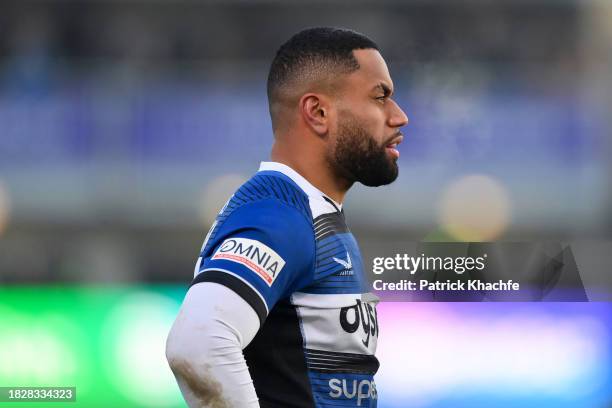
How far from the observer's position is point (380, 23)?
438 cm

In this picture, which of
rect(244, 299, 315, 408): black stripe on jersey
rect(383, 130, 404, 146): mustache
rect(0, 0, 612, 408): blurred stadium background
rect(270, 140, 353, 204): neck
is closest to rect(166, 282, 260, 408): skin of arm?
rect(244, 299, 315, 408): black stripe on jersey

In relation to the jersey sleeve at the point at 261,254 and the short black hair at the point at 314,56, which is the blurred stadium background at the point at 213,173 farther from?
the jersey sleeve at the point at 261,254

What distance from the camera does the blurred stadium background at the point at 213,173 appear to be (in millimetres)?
4363

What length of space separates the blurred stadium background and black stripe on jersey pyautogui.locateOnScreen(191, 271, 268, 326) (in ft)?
8.26

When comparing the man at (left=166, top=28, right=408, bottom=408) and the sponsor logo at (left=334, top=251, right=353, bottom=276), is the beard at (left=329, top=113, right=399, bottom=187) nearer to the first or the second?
the man at (left=166, top=28, right=408, bottom=408)

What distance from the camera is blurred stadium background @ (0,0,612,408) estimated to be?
14.3 ft

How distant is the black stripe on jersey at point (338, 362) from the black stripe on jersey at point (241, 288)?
20 centimetres

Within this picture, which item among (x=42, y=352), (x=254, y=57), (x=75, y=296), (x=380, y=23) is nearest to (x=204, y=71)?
(x=254, y=57)

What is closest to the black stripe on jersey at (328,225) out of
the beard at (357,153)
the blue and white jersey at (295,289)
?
the blue and white jersey at (295,289)

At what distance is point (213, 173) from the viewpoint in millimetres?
4402

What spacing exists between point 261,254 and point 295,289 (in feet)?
0.48

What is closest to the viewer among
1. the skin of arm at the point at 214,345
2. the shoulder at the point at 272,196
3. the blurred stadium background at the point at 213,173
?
the skin of arm at the point at 214,345

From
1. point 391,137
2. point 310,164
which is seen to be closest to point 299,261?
point 310,164

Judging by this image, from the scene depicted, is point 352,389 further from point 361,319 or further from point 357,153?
point 357,153
